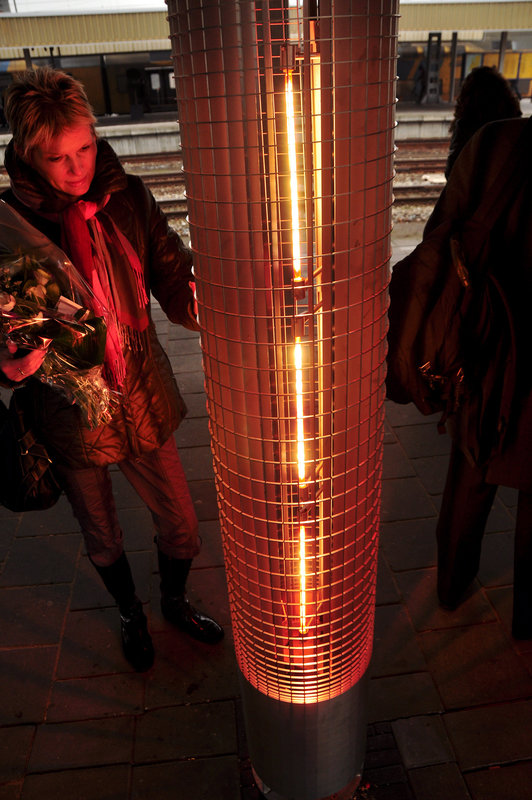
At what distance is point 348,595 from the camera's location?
64.8 inches

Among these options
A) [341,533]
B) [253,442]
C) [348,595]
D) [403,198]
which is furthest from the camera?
[403,198]

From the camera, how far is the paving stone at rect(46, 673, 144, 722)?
242cm

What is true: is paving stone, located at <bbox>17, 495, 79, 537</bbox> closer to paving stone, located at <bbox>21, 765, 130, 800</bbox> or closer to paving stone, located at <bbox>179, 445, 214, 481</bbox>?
paving stone, located at <bbox>179, 445, 214, 481</bbox>

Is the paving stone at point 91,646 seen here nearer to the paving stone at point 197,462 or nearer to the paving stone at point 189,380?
the paving stone at point 197,462

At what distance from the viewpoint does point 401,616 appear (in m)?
2.76

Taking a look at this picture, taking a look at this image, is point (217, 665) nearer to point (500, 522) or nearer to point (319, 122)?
point (500, 522)

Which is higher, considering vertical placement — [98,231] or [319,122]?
[319,122]

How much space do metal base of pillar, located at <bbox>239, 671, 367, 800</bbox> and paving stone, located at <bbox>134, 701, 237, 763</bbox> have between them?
0.95 feet

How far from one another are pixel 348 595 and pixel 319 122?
1169 mm

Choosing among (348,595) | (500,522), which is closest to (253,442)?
(348,595)

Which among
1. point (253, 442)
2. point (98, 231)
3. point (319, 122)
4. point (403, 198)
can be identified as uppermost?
point (319, 122)

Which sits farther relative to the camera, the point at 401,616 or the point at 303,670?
the point at 401,616

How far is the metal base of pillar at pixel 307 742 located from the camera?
176 centimetres

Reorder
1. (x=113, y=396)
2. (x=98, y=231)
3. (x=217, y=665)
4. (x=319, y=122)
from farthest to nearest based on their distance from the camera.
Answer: (x=217, y=665)
(x=113, y=396)
(x=98, y=231)
(x=319, y=122)
